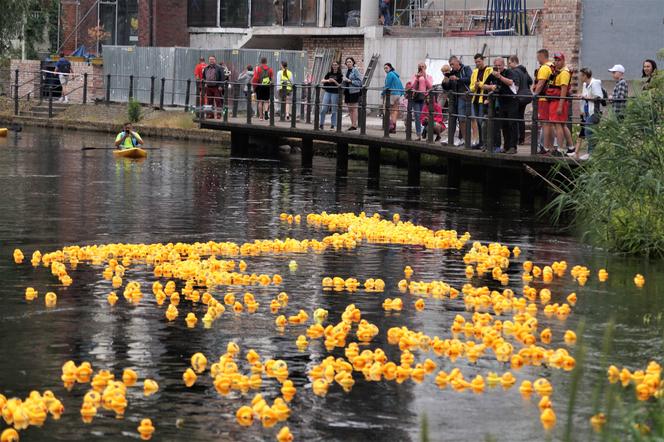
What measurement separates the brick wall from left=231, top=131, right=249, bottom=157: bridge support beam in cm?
840

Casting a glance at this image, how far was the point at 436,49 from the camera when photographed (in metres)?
41.0

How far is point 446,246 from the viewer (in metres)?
17.8

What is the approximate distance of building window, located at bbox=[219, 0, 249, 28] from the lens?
52.3 metres

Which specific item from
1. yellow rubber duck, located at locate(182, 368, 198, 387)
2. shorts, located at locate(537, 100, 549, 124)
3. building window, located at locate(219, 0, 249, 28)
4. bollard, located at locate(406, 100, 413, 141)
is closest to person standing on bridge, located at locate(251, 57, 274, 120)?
bollard, located at locate(406, 100, 413, 141)

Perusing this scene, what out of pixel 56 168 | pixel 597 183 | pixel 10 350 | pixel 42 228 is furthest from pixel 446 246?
pixel 56 168

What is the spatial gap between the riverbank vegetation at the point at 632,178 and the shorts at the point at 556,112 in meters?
5.65

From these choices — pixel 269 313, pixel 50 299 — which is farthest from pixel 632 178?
pixel 50 299

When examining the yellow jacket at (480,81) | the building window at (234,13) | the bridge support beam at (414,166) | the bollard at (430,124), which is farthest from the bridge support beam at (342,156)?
the building window at (234,13)

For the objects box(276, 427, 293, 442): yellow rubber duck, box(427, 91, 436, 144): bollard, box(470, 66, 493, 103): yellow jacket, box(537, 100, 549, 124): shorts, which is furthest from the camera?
box(427, 91, 436, 144): bollard

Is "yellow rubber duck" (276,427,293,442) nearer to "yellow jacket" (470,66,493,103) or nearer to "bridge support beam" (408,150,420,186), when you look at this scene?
"yellow jacket" (470,66,493,103)

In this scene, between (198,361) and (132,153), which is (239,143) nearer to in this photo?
(132,153)

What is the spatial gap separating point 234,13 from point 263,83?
1545cm

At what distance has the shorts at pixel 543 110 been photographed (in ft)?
76.2

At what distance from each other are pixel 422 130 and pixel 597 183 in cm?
1506
